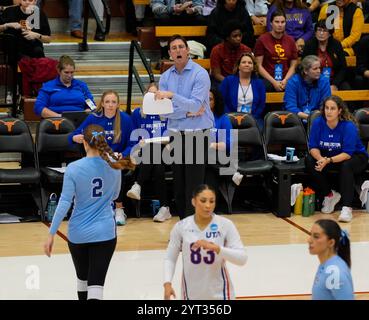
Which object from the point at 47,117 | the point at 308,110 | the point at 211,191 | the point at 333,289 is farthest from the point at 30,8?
the point at 333,289

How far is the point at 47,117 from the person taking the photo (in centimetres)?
1111

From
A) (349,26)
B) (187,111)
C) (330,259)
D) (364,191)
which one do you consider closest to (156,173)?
(187,111)

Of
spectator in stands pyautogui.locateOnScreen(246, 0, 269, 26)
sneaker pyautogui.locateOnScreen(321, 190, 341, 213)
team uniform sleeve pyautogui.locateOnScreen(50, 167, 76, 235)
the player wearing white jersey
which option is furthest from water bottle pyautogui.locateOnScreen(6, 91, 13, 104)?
the player wearing white jersey

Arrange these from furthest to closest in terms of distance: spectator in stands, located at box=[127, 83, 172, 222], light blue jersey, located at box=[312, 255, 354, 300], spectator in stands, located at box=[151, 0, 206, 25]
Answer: spectator in stands, located at box=[151, 0, 206, 25], spectator in stands, located at box=[127, 83, 172, 222], light blue jersey, located at box=[312, 255, 354, 300]

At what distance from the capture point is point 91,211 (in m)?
7.06

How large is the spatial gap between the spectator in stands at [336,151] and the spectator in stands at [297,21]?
2476 mm

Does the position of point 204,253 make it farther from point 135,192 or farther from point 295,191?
point 295,191

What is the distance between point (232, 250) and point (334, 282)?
0.93 meters

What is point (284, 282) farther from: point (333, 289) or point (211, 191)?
point (333, 289)

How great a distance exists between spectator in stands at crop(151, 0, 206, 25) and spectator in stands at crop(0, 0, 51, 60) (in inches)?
65.1

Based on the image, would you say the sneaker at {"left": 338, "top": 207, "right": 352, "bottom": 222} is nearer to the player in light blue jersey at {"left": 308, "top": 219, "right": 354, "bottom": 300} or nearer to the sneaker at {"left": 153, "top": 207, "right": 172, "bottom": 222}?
the sneaker at {"left": 153, "top": 207, "right": 172, "bottom": 222}

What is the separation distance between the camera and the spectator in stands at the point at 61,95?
11203 millimetres

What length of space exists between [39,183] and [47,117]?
3.07 ft

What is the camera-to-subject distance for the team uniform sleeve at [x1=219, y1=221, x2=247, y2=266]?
6.46 metres
